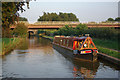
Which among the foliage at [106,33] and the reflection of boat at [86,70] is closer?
the reflection of boat at [86,70]

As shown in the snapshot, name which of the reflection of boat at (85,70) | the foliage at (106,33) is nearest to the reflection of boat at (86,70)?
the reflection of boat at (85,70)

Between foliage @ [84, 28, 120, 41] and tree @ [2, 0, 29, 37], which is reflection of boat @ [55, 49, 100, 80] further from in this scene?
foliage @ [84, 28, 120, 41]

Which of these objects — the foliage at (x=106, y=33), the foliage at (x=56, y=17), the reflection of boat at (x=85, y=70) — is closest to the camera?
the reflection of boat at (x=85, y=70)

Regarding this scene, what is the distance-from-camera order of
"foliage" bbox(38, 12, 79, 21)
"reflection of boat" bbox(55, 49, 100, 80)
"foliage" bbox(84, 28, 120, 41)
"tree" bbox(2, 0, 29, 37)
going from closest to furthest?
"tree" bbox(2, 0, 29, 37)
"reflection of boat" bbox(55, 49, 100, 80)
"foliage" bbox(84, 28, 120, 41)
"foliage" bbox(38, 12, 79, 21)

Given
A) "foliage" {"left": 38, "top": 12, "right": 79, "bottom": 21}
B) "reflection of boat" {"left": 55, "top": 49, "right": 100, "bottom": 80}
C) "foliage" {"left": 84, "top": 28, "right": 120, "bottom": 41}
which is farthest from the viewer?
"foliage" {"left": 38, "top": 12, "right": 79, "bottom": 21}

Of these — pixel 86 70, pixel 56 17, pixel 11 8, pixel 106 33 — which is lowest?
pixel 86 70

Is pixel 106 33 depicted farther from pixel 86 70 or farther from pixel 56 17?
pixel 56 17

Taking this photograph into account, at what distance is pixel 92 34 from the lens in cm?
3769

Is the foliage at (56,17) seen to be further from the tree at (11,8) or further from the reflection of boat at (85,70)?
the tree at (11,8)

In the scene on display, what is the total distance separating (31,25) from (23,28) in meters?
6.88

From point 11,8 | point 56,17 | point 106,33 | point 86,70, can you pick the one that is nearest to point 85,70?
point 86,70

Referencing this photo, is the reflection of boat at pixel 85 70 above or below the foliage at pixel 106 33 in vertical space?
below

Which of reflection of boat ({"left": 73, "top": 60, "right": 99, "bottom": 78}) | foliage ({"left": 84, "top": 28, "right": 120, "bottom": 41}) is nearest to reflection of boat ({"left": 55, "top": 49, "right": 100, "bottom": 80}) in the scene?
reflection of boat ({"left": 73, "top": 60, "right": 99, "bottom": 78})

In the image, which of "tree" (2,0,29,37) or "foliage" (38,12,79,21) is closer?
"tree" (2,0,29,37)
